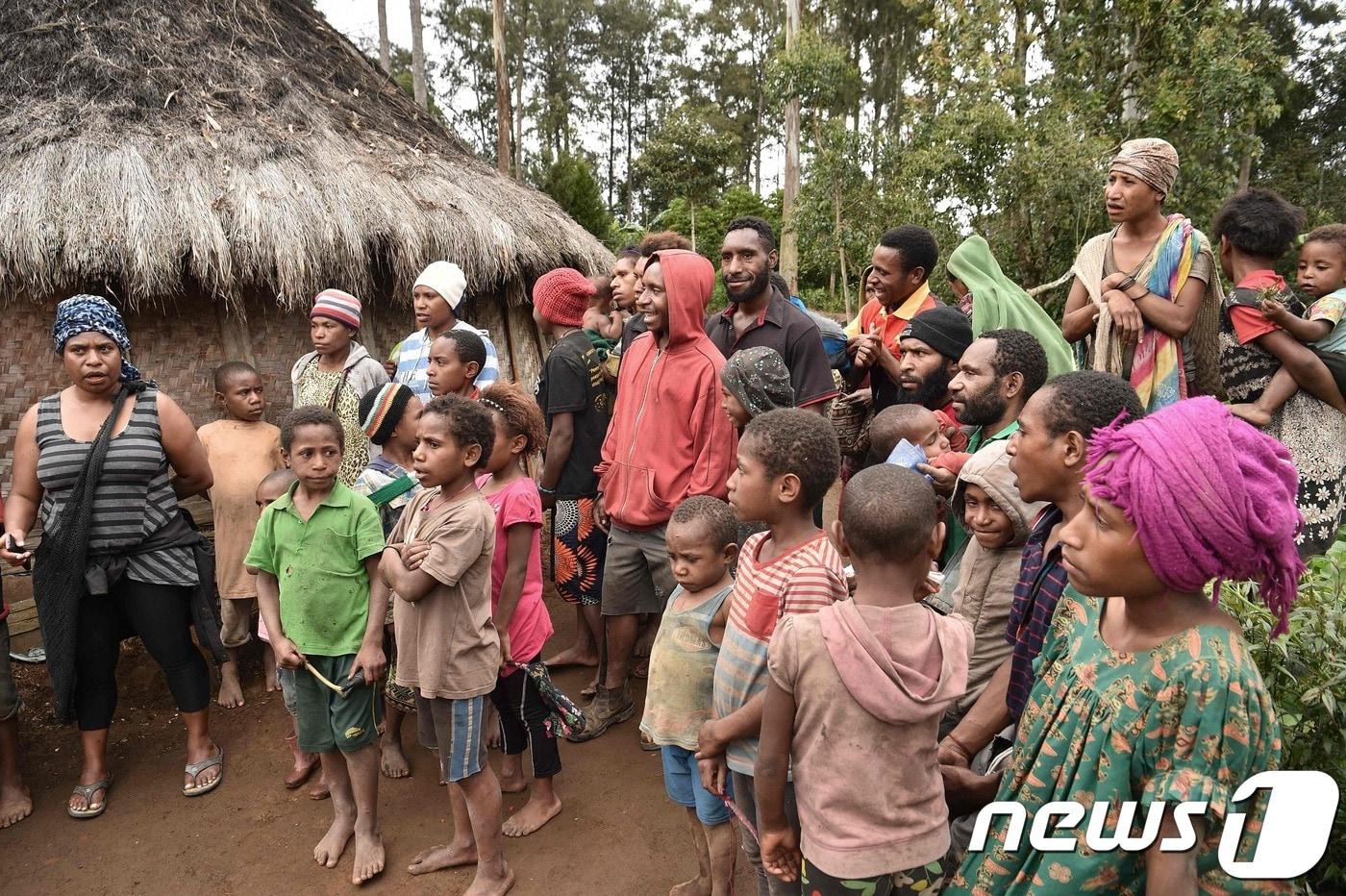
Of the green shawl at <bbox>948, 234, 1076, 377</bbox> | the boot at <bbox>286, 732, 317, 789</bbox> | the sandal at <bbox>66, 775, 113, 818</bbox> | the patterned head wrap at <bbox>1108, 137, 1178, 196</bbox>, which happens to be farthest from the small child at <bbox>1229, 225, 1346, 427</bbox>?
the sandal at <bbox>66, 775, 113, 818</bbox>

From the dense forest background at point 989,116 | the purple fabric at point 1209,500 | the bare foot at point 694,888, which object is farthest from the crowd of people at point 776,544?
the dense forest background at point 989,116

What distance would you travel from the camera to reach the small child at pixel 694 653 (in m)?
2.33

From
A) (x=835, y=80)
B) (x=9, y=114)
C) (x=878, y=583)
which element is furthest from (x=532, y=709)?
(x=835, y=80)

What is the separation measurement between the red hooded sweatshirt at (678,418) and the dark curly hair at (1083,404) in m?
1.52

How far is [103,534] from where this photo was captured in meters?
3.27

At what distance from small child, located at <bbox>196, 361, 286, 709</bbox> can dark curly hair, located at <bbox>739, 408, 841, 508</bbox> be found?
3.03 meters

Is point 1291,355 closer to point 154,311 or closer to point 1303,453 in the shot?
point 1303,453

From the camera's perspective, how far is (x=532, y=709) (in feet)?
10.1

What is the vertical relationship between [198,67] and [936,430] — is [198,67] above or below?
above

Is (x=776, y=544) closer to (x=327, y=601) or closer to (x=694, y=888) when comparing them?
(x=694, y=888)

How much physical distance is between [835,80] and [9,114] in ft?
41.8

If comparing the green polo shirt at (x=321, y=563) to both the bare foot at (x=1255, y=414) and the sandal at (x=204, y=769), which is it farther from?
the bare foot at (x=1255, y=414)

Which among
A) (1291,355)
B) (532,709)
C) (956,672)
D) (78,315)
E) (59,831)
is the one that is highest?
(78,315)

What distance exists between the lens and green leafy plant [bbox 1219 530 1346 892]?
189 centimetres
